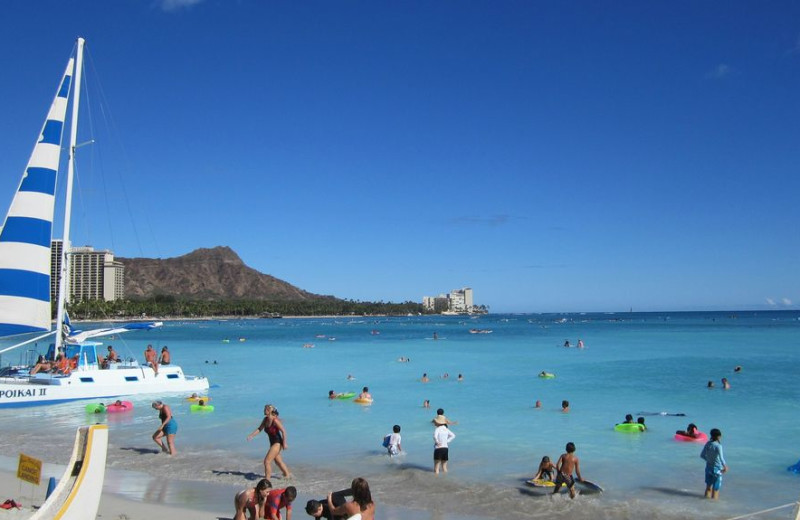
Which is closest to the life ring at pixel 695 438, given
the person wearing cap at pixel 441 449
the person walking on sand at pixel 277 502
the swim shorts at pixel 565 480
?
the swim shorts at pixel 565 480

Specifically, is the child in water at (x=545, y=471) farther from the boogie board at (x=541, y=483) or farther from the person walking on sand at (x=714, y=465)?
the person walking on sand at (x=714, y=465)

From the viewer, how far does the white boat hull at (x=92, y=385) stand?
81.1 ft

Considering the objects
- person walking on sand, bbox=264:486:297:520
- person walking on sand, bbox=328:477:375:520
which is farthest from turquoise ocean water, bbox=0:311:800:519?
person walking on sand, bbox=328:477:375:520

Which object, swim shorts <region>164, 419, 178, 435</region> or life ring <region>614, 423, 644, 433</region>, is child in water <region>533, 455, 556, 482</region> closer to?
life ring <region>614, 423, 644, 433</region>

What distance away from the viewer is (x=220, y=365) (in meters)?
48.7

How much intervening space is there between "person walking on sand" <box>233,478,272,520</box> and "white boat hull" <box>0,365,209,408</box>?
18.7 metres

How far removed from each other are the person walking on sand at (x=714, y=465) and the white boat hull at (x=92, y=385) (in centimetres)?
2318

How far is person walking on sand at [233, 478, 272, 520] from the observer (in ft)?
33.2

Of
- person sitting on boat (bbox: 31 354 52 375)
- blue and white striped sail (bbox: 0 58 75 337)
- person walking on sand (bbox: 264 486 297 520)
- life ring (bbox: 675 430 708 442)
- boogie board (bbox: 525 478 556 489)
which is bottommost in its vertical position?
life ring (bbox: 675 430 708 442)

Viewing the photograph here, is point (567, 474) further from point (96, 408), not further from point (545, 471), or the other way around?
point (96, 408)

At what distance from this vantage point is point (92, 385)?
2658cm

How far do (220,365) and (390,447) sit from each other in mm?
34107

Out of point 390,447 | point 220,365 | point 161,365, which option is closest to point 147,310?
point 220,365

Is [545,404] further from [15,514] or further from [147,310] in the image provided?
[147,310]
